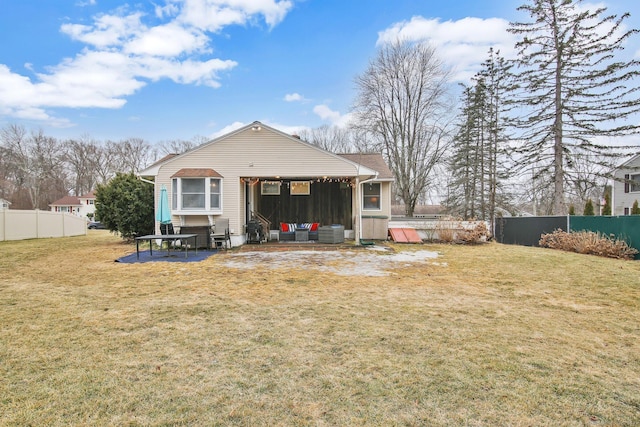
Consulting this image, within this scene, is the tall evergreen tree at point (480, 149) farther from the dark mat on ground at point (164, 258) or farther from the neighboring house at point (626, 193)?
the dark mat on ground at point (164, 258)

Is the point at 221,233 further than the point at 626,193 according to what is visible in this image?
No

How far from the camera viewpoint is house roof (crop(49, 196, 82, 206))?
46.4m

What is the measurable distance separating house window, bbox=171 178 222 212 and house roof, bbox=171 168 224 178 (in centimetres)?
17

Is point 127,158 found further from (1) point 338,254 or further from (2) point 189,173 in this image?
(1) point 338,254

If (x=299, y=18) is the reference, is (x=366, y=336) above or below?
below

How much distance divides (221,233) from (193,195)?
1727 millimetres

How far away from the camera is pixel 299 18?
14.1 metres

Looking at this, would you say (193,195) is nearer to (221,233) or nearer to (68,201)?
(221,233)

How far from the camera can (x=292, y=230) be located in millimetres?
13070

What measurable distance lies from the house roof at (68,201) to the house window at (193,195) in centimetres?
4733

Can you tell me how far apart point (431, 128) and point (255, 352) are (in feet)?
82.0

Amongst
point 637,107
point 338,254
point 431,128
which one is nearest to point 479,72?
point 431,128

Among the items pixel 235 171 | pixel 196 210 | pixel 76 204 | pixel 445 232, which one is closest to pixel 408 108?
pixel 445 232

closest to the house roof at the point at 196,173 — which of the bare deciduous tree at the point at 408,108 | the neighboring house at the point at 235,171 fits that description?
the neighboring house at the point at 235,171
